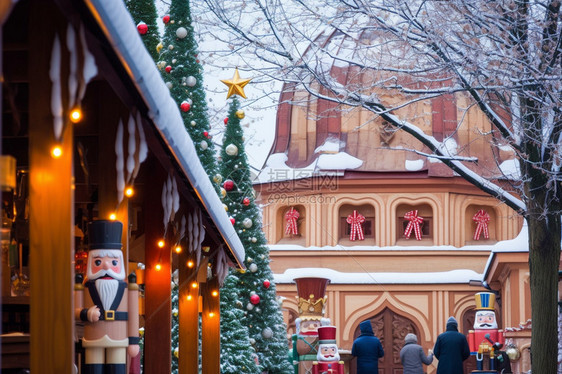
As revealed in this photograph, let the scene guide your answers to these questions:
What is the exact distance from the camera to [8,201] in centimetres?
991

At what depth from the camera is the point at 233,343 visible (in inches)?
709

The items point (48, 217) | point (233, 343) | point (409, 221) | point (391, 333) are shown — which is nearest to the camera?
point (48, 217)

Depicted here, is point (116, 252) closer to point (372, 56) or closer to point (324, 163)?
point (372, 56)

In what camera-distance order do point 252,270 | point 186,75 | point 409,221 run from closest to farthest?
point 186,75
point 252,270
point 409,221

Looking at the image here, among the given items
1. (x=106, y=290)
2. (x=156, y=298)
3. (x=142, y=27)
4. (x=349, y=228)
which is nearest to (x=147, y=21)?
(x=142, y=27)

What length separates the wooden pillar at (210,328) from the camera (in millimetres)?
15133

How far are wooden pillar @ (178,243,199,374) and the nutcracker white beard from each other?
5084mm

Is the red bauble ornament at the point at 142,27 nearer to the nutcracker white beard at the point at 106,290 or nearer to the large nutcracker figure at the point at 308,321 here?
the large nutcracker figure at the point at 308,321

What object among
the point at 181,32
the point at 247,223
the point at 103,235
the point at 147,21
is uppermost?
the point at 147,21

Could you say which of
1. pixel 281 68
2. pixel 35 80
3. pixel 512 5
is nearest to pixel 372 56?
pixel 281 68

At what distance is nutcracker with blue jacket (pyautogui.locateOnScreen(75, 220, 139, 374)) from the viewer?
276 inches

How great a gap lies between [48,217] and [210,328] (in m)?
9.79

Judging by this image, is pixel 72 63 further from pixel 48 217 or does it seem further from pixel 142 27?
pixel 142 27

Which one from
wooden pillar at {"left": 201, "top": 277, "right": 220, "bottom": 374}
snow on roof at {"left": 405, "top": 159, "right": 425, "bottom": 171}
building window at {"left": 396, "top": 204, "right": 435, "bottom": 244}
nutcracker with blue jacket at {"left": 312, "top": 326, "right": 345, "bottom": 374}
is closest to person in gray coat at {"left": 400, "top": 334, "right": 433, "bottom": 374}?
nutcracker with blue jacket at {"left": 312, "top": 326, "right": 345, "bottom": 374}
